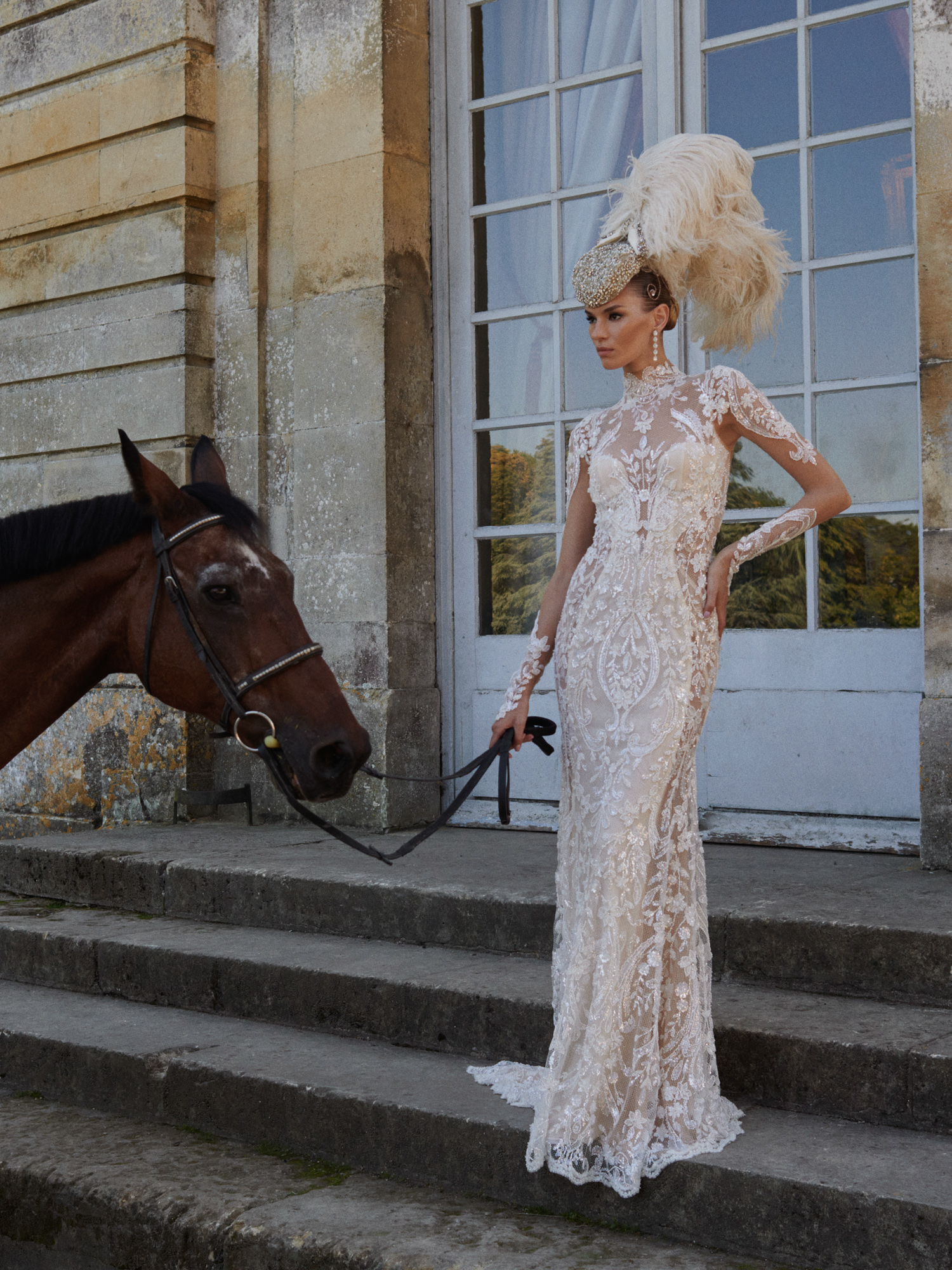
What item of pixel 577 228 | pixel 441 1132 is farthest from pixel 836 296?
pixel 441 1132

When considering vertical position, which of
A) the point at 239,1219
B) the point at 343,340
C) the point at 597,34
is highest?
the point at 597,34

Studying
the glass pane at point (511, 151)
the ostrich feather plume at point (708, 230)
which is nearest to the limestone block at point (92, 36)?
the glass pane at point (511, 151)

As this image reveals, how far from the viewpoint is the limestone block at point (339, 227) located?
5.76 m

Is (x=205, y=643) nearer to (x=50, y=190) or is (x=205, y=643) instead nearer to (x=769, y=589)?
(x=769, y=589)

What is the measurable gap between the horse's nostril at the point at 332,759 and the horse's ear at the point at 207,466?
66cm

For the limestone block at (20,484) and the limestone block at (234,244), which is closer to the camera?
the limestone block at (234,244)

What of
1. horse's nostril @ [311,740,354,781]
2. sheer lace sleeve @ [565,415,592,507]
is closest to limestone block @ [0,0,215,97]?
sheer lace sleeve @ [565,415,592,507]

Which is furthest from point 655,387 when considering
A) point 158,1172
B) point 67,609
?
point 158,1172

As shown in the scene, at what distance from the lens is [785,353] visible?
507 cm

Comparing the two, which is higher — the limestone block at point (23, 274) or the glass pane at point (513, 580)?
the limestone block at point (23, 274)

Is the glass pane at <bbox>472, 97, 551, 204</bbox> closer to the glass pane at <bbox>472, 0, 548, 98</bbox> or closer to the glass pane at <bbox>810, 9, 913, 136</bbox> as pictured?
the glass pane at <bbox>472, 0, 548, 98</bbox>

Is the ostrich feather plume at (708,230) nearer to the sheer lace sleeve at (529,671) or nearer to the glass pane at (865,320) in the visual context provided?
the sheer lace sleeve at (529,671)

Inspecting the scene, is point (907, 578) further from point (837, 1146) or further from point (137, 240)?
point (137, 240)

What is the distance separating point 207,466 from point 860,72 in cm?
320
